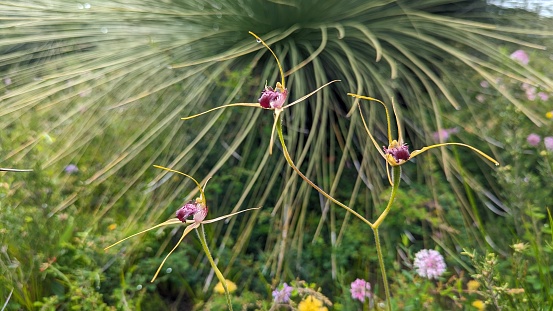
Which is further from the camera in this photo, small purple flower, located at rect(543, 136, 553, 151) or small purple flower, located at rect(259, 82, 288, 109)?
small purple flower, located at rect(543, 136, 553, 151)

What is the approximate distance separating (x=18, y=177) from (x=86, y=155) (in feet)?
1.31

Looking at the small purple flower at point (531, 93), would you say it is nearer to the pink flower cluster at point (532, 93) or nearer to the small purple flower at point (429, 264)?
the pink flower cluster at point (532, 93)

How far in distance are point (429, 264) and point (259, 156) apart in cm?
59

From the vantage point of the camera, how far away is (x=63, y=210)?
141 centimetres

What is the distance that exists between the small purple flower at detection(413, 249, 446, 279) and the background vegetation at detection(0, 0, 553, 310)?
49 millimetres

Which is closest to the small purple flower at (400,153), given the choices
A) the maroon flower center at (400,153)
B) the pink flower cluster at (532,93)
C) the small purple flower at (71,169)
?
the maroon flower center at (400,153)

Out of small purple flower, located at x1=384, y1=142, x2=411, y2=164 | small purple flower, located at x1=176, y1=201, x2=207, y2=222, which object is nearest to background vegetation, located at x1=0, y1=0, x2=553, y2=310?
small purple flower, located at x1=176, y1=201, x2=207, y2=222

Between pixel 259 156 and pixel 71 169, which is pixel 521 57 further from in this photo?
pixel 71 169

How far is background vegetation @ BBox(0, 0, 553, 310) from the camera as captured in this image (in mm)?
1243

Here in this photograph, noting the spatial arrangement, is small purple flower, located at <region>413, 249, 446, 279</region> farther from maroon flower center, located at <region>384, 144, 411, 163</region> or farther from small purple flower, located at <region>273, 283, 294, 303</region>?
maroon flower center, located at <region>384, 144, 411, 163</region>

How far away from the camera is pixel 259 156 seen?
4.91 feet

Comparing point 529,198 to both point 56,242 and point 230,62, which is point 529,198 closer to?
point 230,62

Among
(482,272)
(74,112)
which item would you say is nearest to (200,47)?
(74,112)

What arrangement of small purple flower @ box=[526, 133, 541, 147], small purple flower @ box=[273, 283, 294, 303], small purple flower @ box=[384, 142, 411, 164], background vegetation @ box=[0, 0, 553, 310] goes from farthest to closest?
1. small purple flower @ box=[526, 133, 541, 147]
2. background vegetation @ box=[0, 0, 553, 310]
3. small purple flower @ box=[273, 283, 294, 303]
4. small purple flower @ box=[384, 142, 411, 164]
